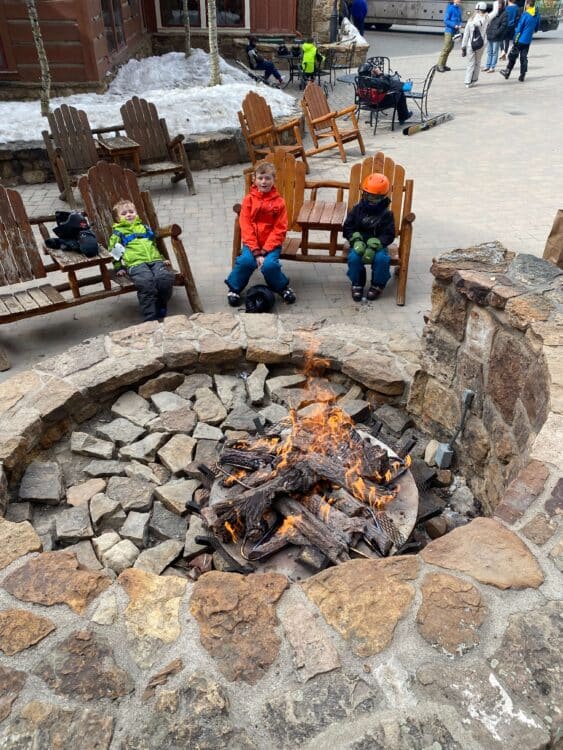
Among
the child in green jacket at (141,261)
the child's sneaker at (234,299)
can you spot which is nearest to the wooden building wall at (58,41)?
the child in green jacket at (141,261)

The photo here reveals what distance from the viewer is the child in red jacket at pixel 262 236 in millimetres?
5215

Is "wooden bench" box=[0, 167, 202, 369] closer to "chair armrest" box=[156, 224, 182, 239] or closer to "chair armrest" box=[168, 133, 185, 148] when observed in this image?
"chair armrest" box=[156, 224, 182, 239]

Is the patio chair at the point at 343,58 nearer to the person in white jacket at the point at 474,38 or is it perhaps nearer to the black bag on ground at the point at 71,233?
the person in white jacket at the point at 474,38

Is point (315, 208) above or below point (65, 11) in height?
below

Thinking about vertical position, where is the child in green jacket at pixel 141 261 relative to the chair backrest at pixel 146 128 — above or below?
below

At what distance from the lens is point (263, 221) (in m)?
5.35

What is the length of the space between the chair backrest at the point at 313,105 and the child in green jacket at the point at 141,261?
16.6ft

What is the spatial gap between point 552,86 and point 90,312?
13.6 metres

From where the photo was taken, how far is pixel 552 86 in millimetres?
13797

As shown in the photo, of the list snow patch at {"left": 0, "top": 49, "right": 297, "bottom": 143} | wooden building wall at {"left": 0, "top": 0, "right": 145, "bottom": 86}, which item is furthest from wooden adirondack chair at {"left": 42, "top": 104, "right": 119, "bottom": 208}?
wooden building wall at {"left": 0, "top": 0, "right": 145, "bottom": 86}

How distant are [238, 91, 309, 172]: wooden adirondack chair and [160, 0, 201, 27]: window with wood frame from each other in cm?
842

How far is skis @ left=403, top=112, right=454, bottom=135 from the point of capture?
10395 mm

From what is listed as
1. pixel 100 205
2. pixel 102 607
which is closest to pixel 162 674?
pixel 102 607

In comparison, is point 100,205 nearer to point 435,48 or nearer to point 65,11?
point 65,11
